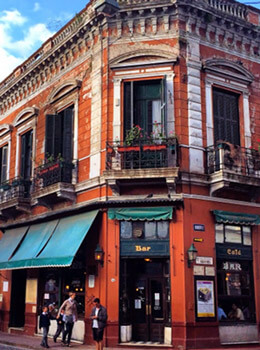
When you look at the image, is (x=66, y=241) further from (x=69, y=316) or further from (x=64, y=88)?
(x=64, y=88)

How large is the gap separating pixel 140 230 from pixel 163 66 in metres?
5.68

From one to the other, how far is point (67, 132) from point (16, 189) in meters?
3.65

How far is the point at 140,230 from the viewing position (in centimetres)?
1518

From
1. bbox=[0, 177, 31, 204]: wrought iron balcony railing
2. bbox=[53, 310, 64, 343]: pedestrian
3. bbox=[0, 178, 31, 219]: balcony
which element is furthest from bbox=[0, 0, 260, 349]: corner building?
bbox=[53, 310, 64, 343]: pedestrian

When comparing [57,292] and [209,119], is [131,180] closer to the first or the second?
[209,119]

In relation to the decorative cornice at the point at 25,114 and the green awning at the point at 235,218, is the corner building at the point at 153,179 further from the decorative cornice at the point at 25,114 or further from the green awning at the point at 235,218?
the decorative cornice at the point at 25,114

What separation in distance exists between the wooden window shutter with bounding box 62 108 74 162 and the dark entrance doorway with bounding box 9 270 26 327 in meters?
5.68

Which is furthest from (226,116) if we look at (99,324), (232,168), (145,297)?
(99,324)

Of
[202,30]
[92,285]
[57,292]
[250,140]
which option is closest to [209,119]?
[250,140]

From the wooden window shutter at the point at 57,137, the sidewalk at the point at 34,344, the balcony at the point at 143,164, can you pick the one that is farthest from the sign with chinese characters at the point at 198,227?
the wooden window shutter at the point at 57,137

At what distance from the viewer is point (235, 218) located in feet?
51.1

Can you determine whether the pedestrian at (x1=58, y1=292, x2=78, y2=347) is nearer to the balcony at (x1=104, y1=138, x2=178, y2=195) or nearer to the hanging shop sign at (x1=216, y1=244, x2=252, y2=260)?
the balcony at (x1=104, y1=138, x2=178, y2=195)

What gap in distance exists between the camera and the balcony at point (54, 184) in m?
16.5

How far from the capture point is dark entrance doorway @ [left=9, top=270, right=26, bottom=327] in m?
19.4
